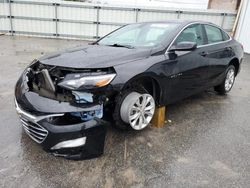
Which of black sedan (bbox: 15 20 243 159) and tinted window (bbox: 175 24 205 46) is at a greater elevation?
tinted window (bbox: 175 24 205 46)

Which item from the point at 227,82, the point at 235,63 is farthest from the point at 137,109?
the point at 235,63

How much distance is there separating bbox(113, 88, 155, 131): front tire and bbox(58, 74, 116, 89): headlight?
0.30 metres

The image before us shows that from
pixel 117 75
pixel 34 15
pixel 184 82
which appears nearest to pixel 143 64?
pixel 117 75

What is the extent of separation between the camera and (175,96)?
366 cm

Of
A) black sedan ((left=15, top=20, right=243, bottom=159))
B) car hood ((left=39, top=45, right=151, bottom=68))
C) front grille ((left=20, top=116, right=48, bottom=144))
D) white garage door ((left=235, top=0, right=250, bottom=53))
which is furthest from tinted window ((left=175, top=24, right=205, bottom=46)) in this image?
white garage door ((left=235, top=0, right=250, bottom=53))

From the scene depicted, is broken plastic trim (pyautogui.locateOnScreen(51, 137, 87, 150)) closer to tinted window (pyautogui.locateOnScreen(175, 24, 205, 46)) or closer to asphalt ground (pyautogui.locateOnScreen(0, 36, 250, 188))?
asphalt ground (pyautogui.locateOnScreen(0, 36, 250, 188))

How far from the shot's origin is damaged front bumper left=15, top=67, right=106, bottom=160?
8.14 ft

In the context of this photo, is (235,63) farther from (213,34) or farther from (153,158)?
(153,158)

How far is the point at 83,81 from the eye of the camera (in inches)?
103

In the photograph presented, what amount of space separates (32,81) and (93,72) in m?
0.78

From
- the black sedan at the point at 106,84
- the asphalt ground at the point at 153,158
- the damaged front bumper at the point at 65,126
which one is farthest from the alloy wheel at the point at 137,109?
the damaged front bumper at the point at 65,126

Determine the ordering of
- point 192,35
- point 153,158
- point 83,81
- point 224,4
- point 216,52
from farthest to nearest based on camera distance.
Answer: point 224,4 → point 216,52 → point 192,35 → point 153,158 → point 83,81

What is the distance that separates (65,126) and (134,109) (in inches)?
37.3

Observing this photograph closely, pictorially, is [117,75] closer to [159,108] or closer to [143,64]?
[143,64]
